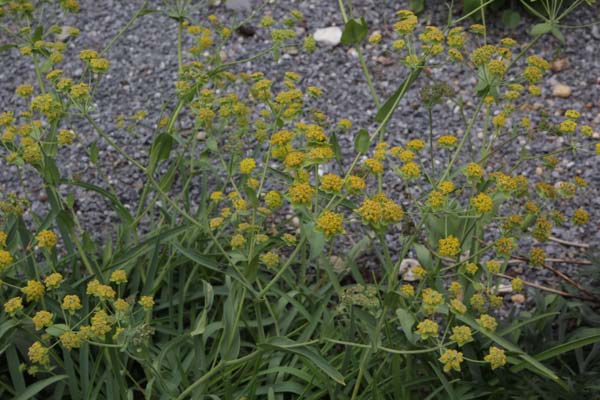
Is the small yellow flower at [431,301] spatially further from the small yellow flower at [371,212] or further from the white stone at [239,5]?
the white stone at [239,5]

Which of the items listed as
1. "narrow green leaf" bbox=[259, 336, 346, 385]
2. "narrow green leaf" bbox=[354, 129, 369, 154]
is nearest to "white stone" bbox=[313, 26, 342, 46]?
"narrow green leaf" bbox=[354, 129, 369, 154]

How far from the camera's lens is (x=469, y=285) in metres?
2.43

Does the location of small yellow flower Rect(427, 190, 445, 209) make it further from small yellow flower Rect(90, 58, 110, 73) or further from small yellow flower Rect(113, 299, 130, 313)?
small yellow flower Rect(90, 58, 110, 73)

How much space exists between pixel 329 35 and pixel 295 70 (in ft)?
1.06

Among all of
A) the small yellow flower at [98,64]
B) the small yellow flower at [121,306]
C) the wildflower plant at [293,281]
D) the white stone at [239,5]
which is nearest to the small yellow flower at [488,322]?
the wildflower plant at [293,281]

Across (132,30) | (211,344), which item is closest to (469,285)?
(211,344)

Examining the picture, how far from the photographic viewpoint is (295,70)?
3859mm

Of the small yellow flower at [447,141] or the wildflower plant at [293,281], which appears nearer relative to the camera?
the wildflower plant at [293,281]

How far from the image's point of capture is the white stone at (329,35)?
400 cm

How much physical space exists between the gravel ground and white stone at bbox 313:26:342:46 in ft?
0.15

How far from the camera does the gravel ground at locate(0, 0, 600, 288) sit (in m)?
3.34

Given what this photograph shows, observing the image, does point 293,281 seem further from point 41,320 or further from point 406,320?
point 41,320

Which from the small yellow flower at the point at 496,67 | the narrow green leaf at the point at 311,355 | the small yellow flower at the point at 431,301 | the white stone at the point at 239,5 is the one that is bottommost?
the white stone at the point at 239,5

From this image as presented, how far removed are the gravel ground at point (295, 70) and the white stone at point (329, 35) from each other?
0.15 ft
